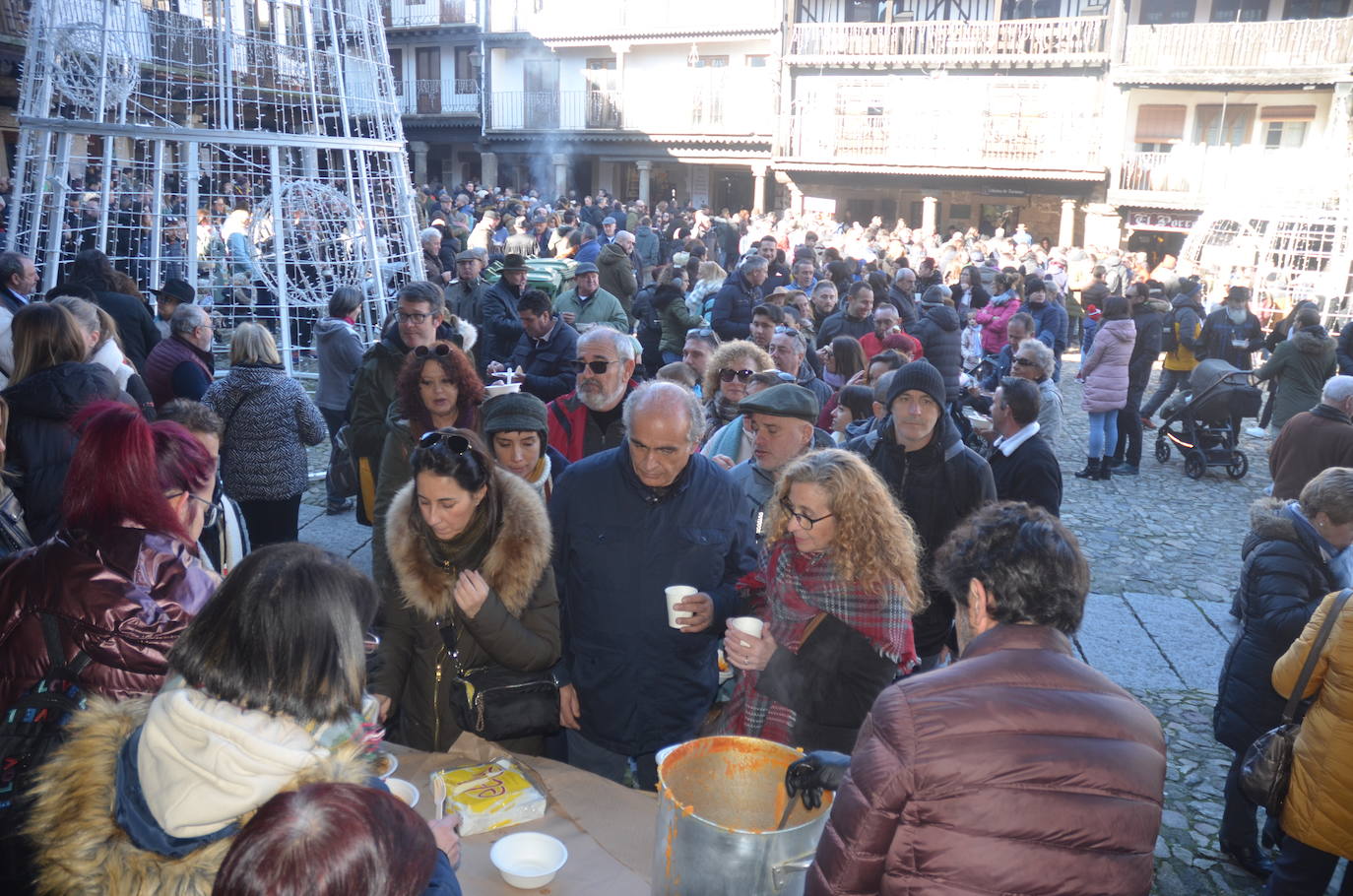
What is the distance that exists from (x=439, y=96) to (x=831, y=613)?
34.3m

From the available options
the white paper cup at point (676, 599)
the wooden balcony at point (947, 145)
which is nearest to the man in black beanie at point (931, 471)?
the white paper cup at point (676, 599)

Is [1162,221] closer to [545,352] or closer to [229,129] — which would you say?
[545,352]

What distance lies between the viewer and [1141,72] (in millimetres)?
23641

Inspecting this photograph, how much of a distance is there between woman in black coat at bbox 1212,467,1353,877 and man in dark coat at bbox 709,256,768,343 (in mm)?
5591

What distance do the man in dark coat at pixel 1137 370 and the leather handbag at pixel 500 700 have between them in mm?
8812

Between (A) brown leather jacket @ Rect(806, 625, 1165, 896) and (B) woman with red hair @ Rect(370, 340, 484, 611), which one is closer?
(A) brown leather jacket @ Rect(806, 625, 1165, 896)

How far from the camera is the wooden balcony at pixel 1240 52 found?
71.1 feet

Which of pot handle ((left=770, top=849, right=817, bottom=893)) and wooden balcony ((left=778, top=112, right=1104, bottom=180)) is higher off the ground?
wooden balcony ((left=778, top=112, right=1104, bottom=180))

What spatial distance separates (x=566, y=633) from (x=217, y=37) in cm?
700

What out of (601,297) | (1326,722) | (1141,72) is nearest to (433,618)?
(1326,722)

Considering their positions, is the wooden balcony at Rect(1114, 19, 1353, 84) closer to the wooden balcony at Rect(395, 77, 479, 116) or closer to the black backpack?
the wooden balcony at Rect(395, 77, 479, 116)

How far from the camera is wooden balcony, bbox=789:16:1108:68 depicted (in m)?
24.7

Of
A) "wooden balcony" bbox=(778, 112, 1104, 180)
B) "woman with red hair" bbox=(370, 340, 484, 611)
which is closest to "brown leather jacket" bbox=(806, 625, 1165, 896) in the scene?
"woman with red hair" bbox=(370, 340, 484, 611)

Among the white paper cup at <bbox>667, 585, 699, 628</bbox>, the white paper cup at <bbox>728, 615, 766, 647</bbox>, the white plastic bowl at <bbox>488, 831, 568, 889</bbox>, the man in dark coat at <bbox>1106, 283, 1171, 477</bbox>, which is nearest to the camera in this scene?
the white plastic bowl at <bbox>488, 831, 568, 889</bbox>
